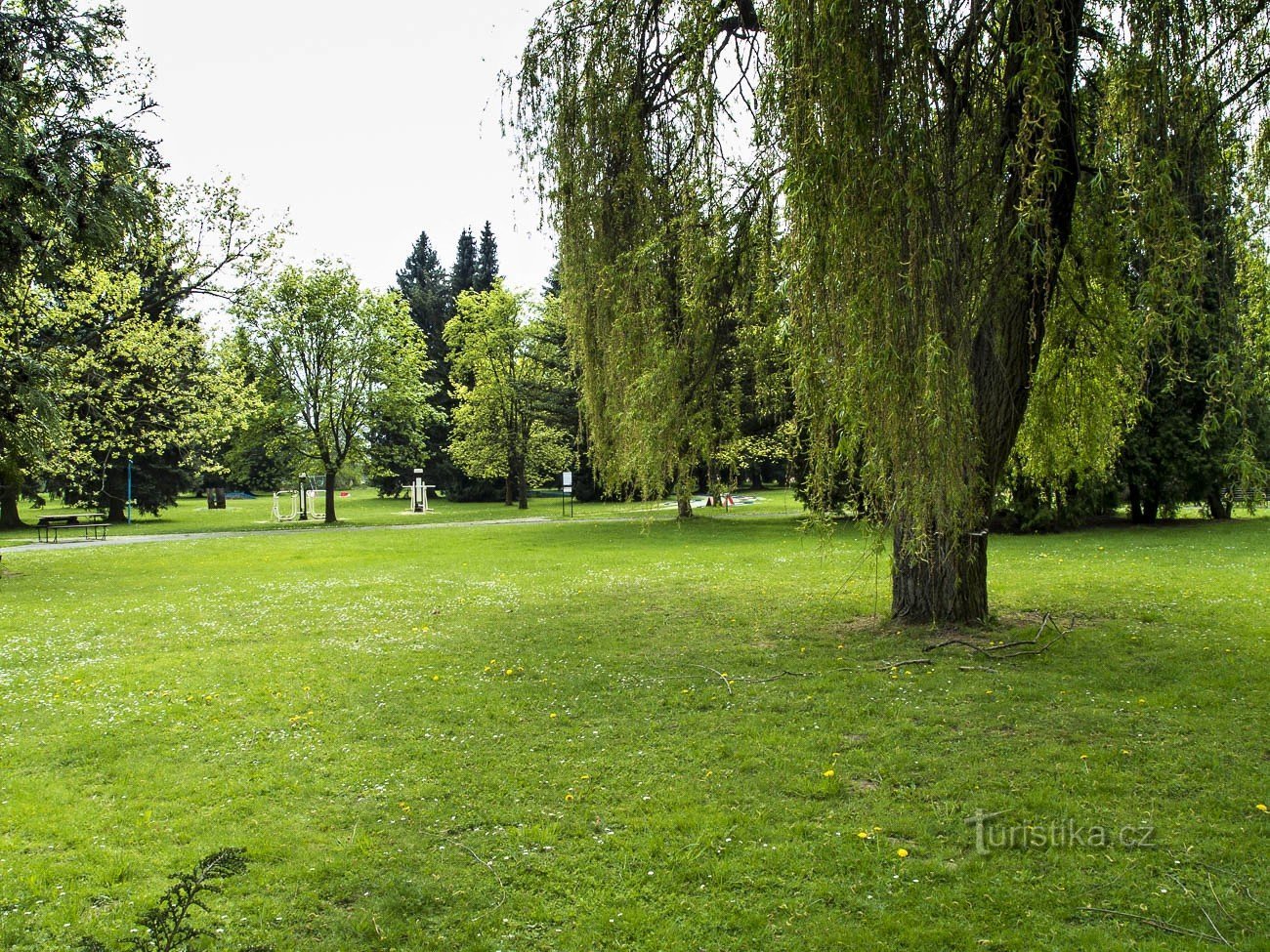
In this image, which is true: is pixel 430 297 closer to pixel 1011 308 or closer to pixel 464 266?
pixel 464 266

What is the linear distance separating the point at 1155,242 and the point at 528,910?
6.33 meters

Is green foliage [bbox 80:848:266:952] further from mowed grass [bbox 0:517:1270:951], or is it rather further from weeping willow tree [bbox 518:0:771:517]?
weeping willow tree [bbox 518:0:771:517]

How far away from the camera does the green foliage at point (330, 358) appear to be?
33625 millimetres

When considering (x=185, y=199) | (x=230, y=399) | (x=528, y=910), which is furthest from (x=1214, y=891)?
(x=230, y=399)

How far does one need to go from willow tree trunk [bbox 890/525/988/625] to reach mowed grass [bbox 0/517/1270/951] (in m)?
0.51

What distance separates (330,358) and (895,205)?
31962 millimetres

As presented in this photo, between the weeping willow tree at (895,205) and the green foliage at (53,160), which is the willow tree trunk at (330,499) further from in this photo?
the green foliage at (53,160)

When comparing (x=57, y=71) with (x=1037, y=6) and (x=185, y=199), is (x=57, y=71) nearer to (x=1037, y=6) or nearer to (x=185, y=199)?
(x=1037, y=6)

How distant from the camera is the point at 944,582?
9336 millimetres

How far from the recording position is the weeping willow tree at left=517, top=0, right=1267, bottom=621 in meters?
6.11

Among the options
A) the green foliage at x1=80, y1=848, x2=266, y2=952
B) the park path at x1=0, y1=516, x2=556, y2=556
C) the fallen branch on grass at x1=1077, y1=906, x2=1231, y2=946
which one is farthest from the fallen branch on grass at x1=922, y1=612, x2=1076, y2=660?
the park path at x1=0, y1=516, x2=556, y2=556

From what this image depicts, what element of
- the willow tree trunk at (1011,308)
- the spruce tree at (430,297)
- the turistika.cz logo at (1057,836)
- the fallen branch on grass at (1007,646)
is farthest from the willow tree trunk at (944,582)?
the spruce tree at (430,297)

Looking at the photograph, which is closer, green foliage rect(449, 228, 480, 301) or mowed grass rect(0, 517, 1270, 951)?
mowed grass rect(0, 517, 1270, 951)

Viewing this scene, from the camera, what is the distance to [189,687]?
7.91 meters
